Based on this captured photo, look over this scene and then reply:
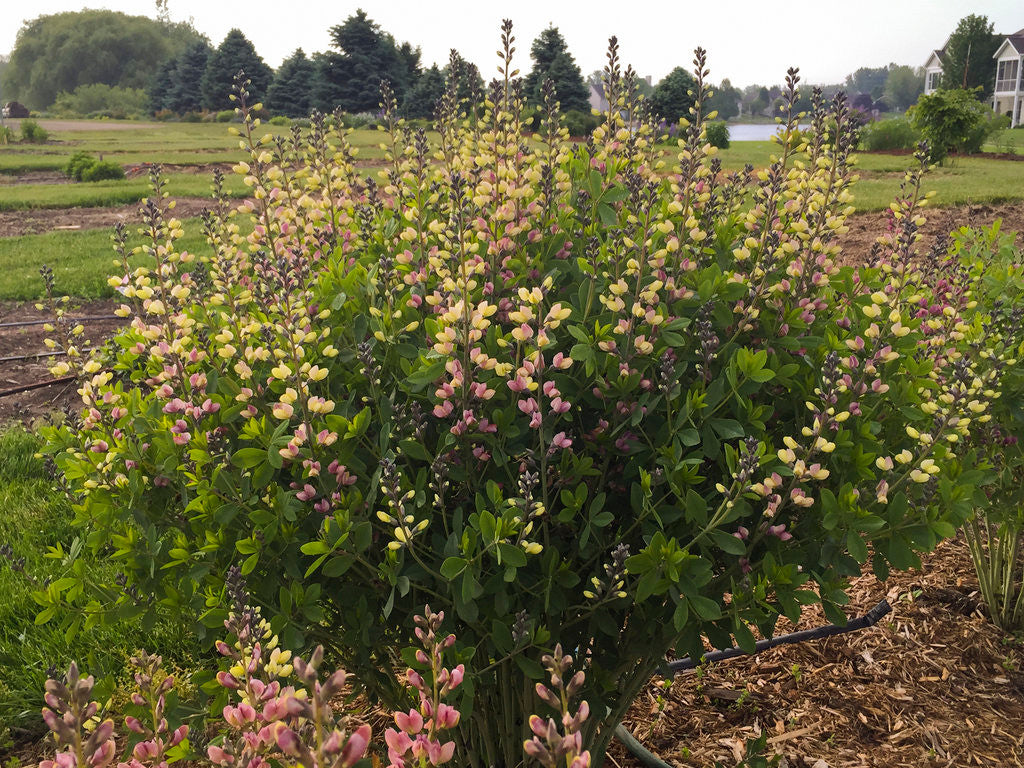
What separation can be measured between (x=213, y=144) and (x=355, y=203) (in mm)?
36251

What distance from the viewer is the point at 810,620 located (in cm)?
436

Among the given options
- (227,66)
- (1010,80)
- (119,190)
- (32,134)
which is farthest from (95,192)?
(1010,80)

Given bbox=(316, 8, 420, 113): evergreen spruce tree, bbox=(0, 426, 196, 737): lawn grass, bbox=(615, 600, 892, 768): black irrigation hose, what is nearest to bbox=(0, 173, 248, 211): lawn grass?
bbox=(0, 426, 196, 737): lawn grass

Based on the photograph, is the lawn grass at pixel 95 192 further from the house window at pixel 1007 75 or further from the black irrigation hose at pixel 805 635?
the house window at pixel 1007 75

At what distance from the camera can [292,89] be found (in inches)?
2318

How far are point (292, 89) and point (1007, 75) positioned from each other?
65.0 meters

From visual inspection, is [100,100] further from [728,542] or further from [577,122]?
[728,542]

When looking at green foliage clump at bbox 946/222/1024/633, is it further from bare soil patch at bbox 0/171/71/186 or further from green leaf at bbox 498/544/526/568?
bare soil patch at bbox 0/171/71/186

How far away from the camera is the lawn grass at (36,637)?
3.54m

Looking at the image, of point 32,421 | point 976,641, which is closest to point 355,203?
point 976,641

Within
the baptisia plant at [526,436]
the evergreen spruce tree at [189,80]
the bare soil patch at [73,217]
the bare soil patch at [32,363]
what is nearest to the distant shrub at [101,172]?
the bare soil patch at [73,217]

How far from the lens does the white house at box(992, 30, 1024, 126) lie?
6806 centimetres

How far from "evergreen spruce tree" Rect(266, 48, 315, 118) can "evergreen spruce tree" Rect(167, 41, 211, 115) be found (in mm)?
12324

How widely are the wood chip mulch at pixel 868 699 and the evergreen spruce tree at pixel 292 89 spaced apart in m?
60.1
